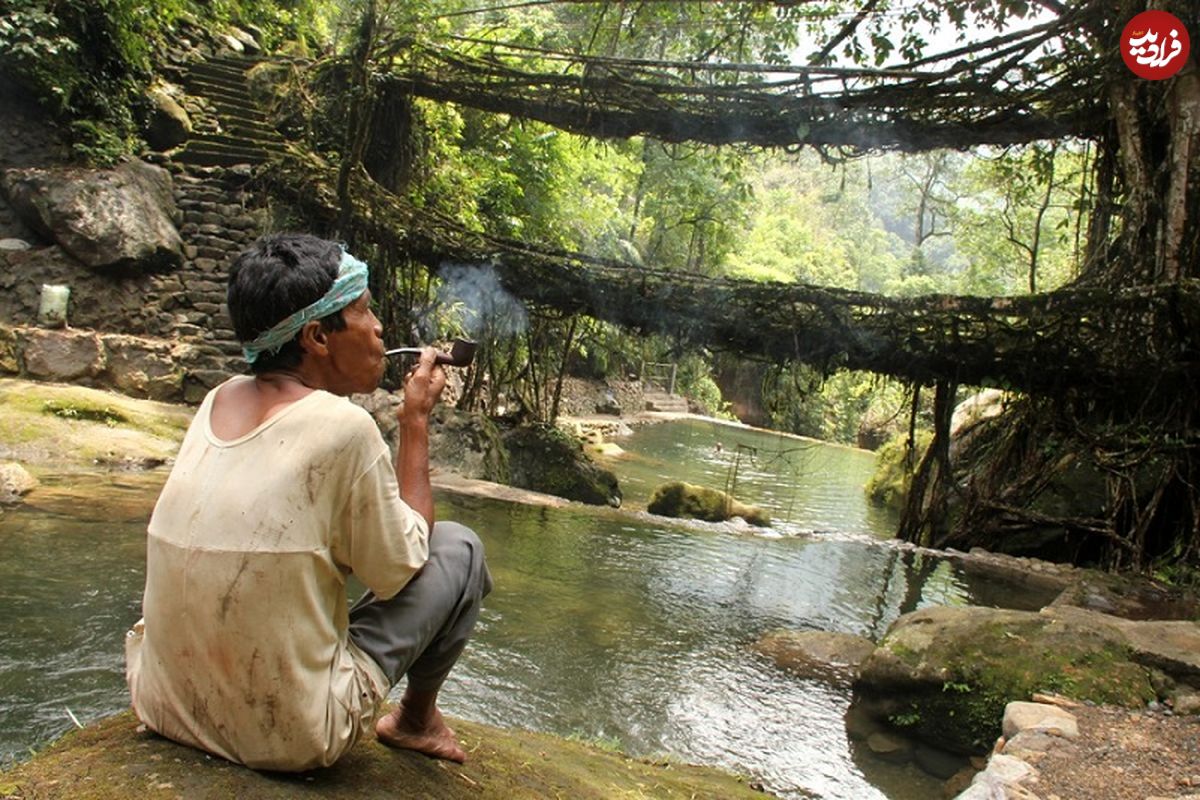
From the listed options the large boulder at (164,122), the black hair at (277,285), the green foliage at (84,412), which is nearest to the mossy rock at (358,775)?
the black hair at (277,285)

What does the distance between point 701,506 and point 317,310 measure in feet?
26.9

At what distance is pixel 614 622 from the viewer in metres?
5.07

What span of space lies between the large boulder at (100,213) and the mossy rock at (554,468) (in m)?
4.69

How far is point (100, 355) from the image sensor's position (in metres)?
8.41

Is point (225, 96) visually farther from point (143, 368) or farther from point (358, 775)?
point (358, 775)

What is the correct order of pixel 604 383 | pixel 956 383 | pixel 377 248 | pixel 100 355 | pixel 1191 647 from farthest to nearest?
1. pixel 604 383
2. pixel 377 248
3. pixel 100 355
4. pixel 956 383
5. pixel 1191 647

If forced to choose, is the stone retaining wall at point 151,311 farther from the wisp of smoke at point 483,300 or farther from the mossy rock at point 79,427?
the wisp of smoke at point 483,300

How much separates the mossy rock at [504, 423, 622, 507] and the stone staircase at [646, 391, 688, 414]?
636 inches

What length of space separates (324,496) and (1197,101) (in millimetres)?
7540

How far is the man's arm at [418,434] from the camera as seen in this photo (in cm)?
193

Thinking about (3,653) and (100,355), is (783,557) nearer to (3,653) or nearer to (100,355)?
(3,653)

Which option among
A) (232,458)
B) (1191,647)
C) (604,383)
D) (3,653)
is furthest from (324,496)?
(604,383)

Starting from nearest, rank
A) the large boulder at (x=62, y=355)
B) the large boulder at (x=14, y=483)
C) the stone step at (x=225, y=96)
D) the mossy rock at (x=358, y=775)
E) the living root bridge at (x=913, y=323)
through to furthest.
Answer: the mossy rock at (x=358, y=775) → the large boulder at (x=14, y=483) → the living root bridge at (x=913, y=323) → the large boulder at (x=62, y=355) → the stone step at (x=225, y=96)

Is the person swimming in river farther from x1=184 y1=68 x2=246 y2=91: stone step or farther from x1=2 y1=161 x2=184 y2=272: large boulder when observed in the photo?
x1=184 y1=68 x2=246 y2=91: stone step
